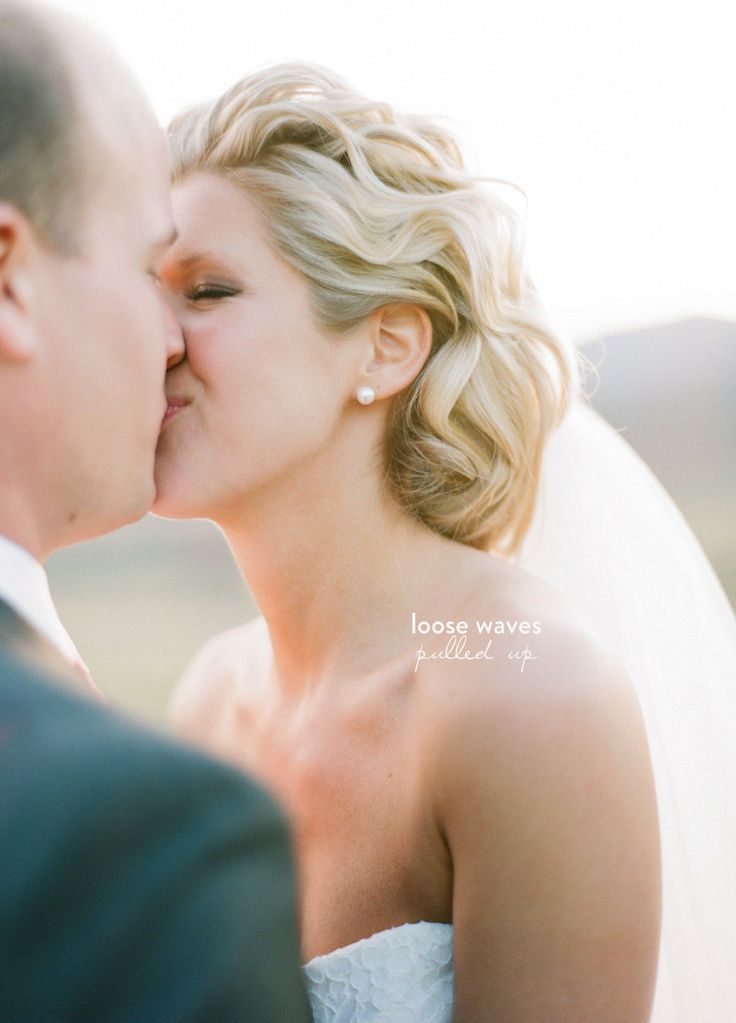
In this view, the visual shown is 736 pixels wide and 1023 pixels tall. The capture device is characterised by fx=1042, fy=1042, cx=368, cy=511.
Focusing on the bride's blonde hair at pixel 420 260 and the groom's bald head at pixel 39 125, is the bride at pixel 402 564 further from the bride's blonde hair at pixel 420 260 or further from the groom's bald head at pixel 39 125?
the groom's bald head at pixel 39 125

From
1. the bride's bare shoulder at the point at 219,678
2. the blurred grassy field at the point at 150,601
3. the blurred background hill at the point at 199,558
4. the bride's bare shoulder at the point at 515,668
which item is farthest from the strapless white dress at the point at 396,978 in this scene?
the blurred grassy field at the point at 150,601

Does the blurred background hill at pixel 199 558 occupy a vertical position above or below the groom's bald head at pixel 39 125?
below

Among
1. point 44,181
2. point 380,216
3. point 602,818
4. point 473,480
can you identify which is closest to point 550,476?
point 473,480

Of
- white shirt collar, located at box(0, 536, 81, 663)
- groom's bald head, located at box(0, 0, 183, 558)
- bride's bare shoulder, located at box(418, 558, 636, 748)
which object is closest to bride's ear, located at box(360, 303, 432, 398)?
bride's bare shoulder, located at box(418, 558, 636, 748)

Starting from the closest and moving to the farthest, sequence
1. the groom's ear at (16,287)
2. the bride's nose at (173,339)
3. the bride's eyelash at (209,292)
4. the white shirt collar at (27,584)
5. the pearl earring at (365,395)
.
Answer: the white shirt collar at (27,584)
the groom's ear at (16,287)
the bride's nose at (173,339)
the bride's eyelash at (209,292)
the pearl earring at (365,395)

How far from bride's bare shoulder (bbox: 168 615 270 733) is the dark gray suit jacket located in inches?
88.5

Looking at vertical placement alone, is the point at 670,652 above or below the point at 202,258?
below

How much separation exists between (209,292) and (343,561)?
69 centimetres

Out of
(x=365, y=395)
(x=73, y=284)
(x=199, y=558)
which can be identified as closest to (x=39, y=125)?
(x=73, y=284)

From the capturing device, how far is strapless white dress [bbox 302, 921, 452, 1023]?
212 cm

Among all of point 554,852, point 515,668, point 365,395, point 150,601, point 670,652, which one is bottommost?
point 150,601

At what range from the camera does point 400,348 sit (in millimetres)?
2521

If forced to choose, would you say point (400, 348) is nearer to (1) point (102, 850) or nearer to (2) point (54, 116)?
(2) point (54, 116)

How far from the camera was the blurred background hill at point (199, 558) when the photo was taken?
31.8ft
